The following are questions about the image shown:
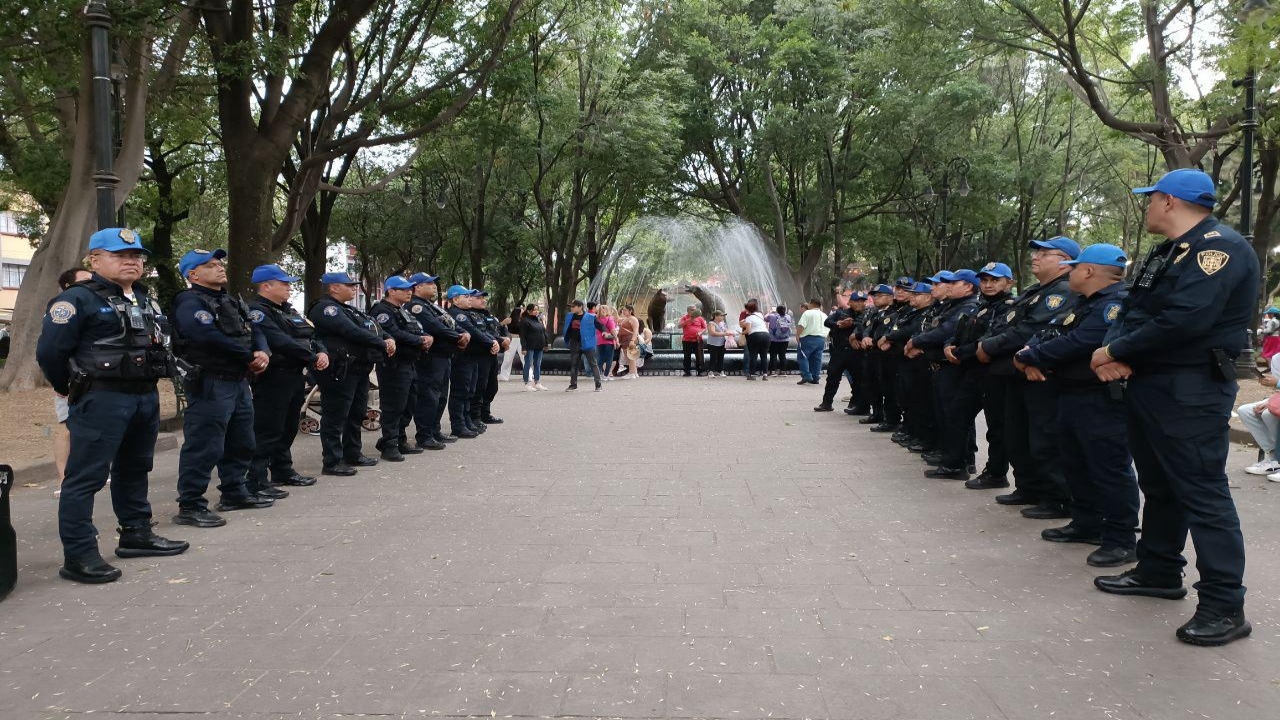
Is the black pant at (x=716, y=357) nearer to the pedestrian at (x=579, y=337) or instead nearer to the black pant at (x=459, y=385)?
the pedestrian at (x=579, y=337)

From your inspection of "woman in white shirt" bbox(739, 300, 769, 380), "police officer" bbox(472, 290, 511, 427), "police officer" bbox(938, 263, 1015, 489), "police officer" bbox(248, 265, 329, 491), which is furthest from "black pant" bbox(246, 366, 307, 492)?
"woman in white shirt" bbox(739, 300, 769, 380)

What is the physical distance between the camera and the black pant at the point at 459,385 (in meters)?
11.0

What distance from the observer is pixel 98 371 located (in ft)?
16.3

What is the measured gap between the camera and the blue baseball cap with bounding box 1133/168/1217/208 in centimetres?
417

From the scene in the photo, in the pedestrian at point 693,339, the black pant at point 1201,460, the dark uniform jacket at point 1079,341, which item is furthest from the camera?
the pedestrian at point 693,339

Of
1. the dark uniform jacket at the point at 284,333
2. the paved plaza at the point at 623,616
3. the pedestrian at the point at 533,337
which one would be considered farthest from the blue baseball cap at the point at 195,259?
the pedestrian at the point at 533,337

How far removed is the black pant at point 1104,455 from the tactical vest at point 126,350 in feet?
17.6

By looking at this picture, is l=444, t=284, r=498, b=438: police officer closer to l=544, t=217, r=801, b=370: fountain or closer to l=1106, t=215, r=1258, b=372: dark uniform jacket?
l=1106, t=215, r=1258, b=372: dark uniform jacket

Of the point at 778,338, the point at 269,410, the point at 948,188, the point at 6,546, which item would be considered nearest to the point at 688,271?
the point at 948,188

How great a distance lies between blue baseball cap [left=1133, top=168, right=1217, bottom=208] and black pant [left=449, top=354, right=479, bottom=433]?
8.17 m

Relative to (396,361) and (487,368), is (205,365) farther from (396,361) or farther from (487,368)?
(487,368)

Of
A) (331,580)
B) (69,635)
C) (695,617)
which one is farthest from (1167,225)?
(69,635)

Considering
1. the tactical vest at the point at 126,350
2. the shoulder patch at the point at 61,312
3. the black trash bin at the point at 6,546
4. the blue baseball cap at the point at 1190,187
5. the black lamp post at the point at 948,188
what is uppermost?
the black lamp post at the point at 948,188

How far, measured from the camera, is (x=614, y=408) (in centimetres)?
1441
